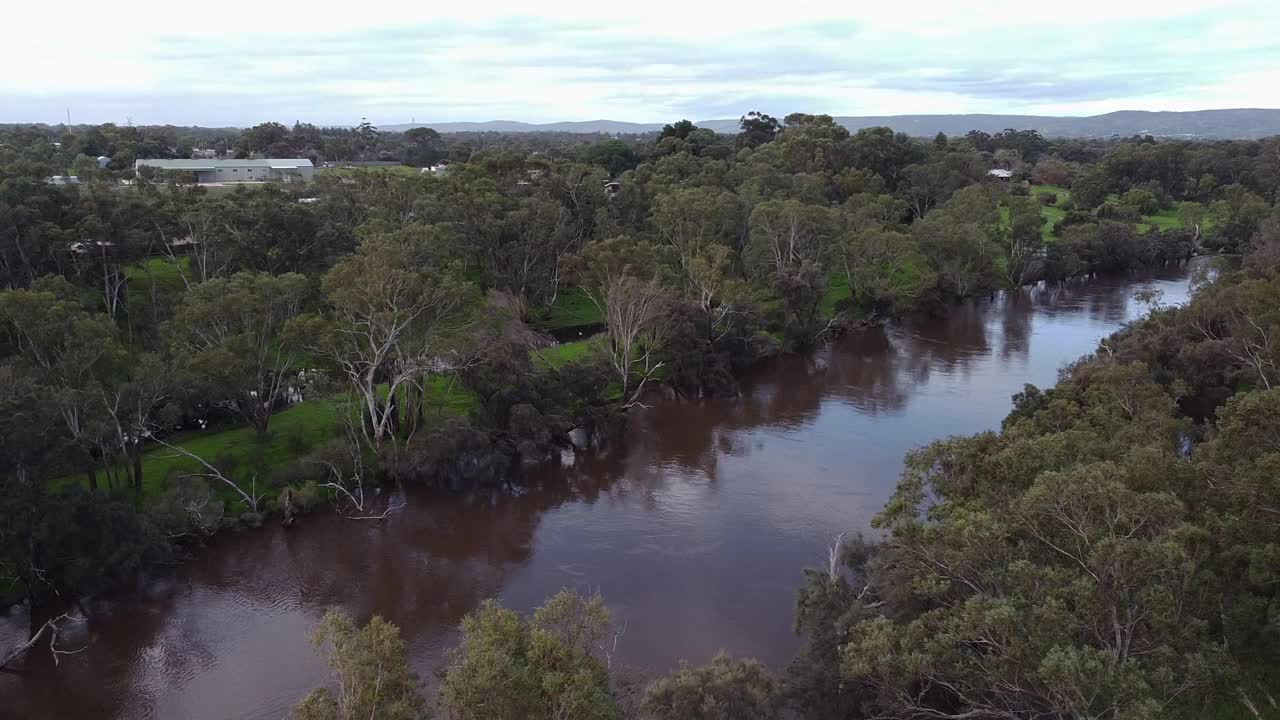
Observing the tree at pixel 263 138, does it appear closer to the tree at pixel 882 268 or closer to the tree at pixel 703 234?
the tree at pixel 703 234

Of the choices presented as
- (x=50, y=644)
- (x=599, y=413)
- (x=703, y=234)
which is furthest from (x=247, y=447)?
(x=703, y=234)

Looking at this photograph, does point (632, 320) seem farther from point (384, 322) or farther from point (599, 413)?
point (384, 322)

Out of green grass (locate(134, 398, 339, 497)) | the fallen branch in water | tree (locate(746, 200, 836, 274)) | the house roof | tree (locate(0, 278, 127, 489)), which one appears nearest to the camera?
the fallen branch in water

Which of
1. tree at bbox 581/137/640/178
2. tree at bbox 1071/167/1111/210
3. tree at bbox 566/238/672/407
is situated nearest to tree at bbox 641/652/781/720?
tree at bbox 566/238/672/407

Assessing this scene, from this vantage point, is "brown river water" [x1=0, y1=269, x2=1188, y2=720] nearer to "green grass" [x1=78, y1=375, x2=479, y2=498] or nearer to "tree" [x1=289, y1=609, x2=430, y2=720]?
"green grass" [x1=78, y1=375, x2=479, y2=498]

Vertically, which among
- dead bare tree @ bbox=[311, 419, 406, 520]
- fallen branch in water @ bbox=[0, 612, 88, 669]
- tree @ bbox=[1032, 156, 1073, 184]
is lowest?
fallen branch in water @ bbox=[0, 612, 88, 669]

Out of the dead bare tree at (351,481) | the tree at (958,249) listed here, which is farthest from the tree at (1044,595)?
the tree at (958,249)
